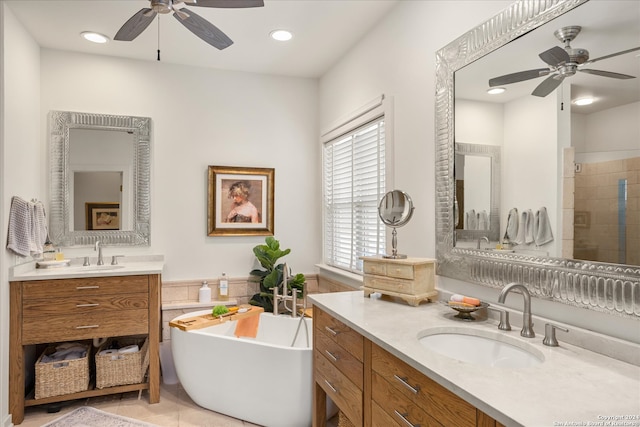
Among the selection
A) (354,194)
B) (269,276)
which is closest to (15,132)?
(269,276)

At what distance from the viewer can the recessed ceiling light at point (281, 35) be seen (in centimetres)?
293

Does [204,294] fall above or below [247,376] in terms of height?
above

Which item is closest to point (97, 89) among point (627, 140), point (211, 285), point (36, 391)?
point (211, 285)

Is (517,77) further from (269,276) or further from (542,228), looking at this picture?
(269,276)

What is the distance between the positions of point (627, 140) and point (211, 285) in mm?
3222

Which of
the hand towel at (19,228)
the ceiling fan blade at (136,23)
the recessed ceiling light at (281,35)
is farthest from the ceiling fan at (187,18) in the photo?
the hand towel at (19,228)

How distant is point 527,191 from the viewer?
1612mm

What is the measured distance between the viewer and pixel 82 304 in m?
2.77

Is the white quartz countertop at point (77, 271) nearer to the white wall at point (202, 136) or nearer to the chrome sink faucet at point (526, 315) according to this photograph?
the white wall at point (202, 136)

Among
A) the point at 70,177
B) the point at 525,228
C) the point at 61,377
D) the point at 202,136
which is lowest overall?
the point at 61,377

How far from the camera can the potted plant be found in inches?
138

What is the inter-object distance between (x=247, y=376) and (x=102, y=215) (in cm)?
190

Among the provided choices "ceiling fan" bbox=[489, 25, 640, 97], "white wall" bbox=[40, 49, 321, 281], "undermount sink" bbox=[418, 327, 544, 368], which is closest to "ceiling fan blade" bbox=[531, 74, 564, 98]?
"ceiling fan" bbox=[489, 25, 640, 97]

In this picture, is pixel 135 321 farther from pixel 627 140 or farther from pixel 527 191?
pixel 627 140
